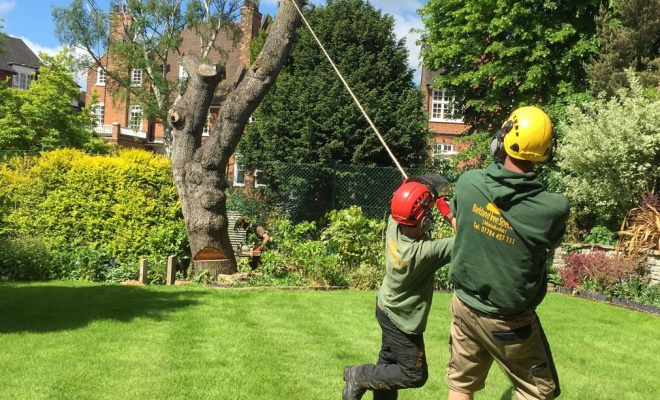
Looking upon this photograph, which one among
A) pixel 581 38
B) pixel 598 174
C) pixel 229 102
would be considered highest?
pixel 581 38

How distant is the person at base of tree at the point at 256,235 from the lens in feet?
35.0

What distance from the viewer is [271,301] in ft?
27.2

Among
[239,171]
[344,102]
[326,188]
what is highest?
[344,102]

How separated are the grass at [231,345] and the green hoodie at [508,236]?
1.81m

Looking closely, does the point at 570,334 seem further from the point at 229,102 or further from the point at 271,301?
the point at 229,102

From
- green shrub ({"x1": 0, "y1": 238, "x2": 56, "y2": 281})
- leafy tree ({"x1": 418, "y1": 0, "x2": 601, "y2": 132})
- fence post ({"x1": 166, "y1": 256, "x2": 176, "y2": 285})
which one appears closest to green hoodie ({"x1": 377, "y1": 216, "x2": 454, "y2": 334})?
fence post ({"x1": 166, "y1": 256, "x2": 176, "y2": 285})

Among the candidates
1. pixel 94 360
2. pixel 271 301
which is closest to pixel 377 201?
pixel 271 301

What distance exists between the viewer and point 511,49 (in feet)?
53.7

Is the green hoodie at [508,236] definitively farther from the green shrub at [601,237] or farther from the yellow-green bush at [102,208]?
the green shrub at [601,237]

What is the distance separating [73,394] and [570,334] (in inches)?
219

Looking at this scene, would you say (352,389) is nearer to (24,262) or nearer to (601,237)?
(24,262)

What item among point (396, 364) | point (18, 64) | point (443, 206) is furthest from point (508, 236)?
point (18, 64)

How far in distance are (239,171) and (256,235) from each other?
24.2 feet

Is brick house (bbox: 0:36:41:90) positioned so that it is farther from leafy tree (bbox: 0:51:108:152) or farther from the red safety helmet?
the red safety helmet
